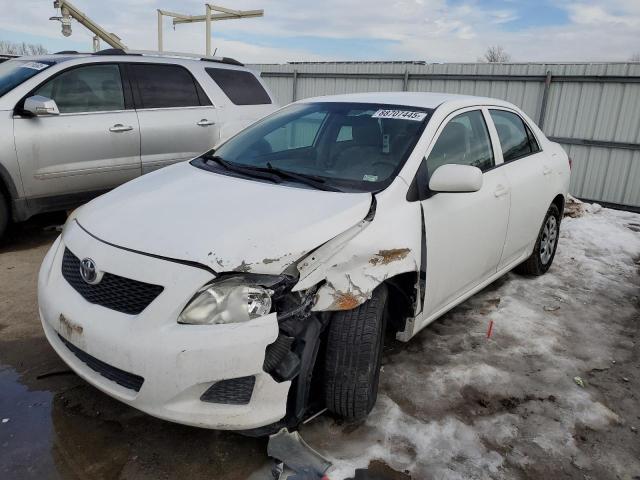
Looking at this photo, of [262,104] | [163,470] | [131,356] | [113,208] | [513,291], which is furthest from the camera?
[262,104]

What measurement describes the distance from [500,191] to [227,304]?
2392mm

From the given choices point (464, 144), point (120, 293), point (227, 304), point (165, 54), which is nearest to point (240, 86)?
point (165, 54)

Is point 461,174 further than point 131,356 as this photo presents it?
Yes

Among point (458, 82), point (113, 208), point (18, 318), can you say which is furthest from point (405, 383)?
point (458, 82)

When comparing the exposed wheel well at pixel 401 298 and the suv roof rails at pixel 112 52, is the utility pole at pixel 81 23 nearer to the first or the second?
the suv roof rails at pixel 112 52

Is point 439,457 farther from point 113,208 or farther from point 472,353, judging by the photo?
point 113,208

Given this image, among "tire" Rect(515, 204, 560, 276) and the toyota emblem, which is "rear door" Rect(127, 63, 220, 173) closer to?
the toyota emblem

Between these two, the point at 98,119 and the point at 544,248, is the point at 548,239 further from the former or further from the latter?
the point at 98,119

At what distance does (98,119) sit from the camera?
5.12m

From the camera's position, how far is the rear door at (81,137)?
475 cm

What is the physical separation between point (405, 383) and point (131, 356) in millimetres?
1655

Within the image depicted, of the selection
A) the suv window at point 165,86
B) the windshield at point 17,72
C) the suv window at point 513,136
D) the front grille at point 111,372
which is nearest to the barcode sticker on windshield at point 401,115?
the suv window at point 513,136

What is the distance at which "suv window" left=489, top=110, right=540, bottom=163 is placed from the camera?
4.09 meters

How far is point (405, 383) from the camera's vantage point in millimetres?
3088
